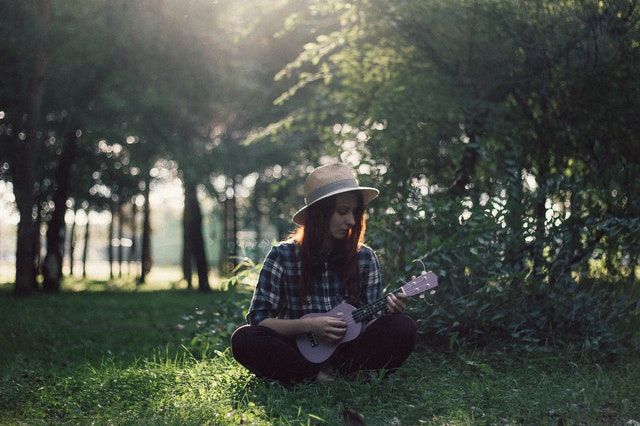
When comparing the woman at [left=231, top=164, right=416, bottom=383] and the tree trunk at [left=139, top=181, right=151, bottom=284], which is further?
the tree trunk at [left=139, top=181, right=151, bottom=284]

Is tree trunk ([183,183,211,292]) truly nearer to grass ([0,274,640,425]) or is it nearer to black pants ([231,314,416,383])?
grass ([0,274,640,425])

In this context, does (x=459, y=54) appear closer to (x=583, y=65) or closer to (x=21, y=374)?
(x=583, y=65)

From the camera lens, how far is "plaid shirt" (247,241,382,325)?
195 inches

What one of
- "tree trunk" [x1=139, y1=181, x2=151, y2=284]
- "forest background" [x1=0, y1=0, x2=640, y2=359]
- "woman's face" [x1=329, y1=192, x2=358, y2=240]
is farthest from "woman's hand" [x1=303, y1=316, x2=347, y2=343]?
"tree trunk" [x1=139, y1=181, x2=151, y2=284]

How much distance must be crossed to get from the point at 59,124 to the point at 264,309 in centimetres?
1422

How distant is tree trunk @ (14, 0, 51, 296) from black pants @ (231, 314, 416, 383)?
10.5m

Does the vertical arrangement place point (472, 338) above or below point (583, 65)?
below

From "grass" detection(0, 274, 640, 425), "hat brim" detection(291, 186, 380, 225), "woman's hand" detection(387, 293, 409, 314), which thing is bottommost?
"grass" detection(0, 274, 640, 425)

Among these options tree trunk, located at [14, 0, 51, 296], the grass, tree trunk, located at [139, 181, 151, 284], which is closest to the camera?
the grass

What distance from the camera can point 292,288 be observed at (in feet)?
16.6

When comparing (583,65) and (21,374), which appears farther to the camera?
(583,65)

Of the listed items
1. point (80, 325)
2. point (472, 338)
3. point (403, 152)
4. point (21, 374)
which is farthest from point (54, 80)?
point (472, 338)

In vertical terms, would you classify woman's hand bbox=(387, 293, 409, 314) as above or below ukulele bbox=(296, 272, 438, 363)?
above

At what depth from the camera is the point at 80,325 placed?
10.5 m
